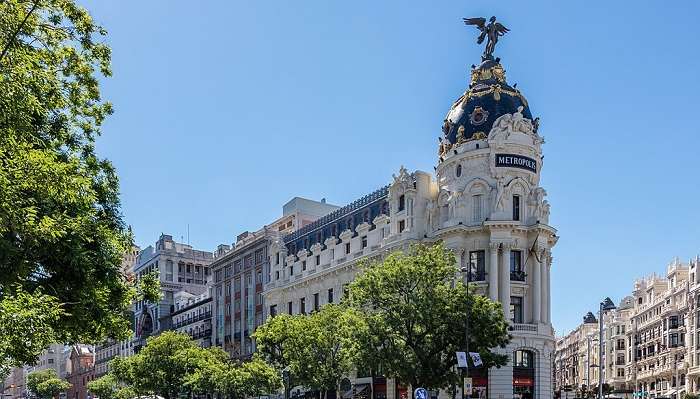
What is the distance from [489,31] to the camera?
78875 millimetres

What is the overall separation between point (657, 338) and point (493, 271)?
77.5 meters

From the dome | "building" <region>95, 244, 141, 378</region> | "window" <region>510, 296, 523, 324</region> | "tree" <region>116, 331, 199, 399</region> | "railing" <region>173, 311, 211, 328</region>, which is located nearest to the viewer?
"window" <region>510, 296, 523, 324</region>

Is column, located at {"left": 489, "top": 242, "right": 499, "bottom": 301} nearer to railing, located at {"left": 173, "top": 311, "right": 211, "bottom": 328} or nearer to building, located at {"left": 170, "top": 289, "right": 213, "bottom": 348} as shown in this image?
building, located at {"left": 170, "top": 289, "right": 213, "bottom": 348}

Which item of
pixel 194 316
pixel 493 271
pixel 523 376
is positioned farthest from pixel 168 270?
pixel 523 376

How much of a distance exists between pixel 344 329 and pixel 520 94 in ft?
108

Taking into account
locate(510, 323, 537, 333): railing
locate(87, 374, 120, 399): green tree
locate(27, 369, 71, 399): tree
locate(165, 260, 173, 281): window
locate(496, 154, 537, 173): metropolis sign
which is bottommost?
locate(27, 369, 71, 399): tree

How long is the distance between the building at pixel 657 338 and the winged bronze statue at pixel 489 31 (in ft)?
153

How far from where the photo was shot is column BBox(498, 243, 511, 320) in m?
69.9

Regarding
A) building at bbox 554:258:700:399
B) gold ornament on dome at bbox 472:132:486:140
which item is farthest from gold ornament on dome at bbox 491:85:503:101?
building at bbox 554:258:700:399

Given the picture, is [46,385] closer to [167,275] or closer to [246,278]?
[167,275]

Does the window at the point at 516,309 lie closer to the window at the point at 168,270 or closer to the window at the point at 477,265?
the window at the point at 477,265

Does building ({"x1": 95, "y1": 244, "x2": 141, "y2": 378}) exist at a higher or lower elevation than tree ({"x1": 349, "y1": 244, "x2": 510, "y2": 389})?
lower

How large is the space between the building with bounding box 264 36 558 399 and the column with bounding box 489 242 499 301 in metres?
0.08

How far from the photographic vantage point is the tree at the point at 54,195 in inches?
686
